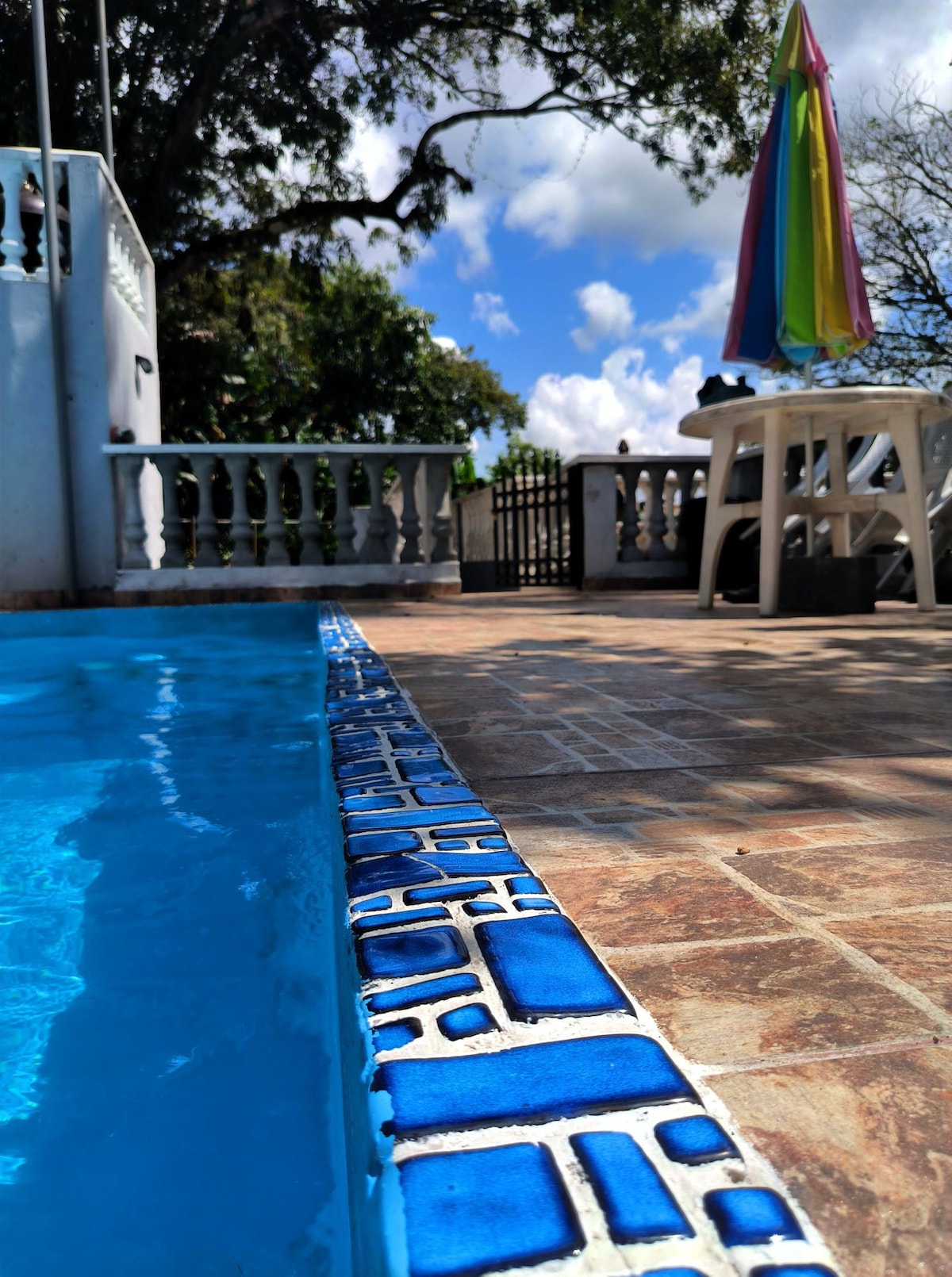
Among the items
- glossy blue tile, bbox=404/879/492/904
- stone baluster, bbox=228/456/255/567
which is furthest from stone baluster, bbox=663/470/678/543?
glossy blue tile, bbox=404/879/492/904

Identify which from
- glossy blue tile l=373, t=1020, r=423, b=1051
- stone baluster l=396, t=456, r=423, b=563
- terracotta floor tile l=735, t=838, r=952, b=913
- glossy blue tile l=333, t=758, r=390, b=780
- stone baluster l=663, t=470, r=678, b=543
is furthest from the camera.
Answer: stone baluster l=663, t=470, r=678, b=543

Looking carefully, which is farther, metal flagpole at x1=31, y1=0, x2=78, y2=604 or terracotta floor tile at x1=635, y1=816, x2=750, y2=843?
metal flagpole at x1=31, y1=0, x2=78, y2=604

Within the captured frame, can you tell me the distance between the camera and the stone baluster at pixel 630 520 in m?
9.71

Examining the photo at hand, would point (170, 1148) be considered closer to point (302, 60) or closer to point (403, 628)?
point (403, 628)

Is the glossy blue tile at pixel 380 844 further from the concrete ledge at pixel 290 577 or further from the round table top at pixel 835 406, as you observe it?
the concrete ledge at pixel 290 577

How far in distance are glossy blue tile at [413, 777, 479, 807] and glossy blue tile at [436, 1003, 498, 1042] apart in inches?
27.2

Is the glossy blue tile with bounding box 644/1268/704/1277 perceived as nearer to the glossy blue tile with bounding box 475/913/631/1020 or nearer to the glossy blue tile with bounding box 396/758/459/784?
the glossy blue tile with bounding box 475/913/631/1020

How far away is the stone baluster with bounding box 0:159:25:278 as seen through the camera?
7.22 m

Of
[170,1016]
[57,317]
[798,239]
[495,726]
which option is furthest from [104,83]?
[170,1016]

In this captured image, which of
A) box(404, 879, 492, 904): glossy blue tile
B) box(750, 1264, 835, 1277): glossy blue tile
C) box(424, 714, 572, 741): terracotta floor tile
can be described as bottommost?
box(424, 714, 572, 741): terracotta floor tile

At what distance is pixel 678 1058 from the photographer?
0.79 metres

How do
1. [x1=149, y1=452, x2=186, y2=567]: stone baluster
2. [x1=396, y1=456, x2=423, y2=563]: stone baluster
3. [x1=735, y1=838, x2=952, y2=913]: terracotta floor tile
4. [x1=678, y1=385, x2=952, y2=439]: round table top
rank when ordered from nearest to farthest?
[x1=735, y1=838, x2=952, y2=913]: terracotta floor tile < [x1=678, y1=385, x2=952, y2=439]: round table top < [x1=149, y1=452, x2=186, y2=567]: stone baluster < [x1=396, y1=456, x2=423, y2=563]: stone baluster

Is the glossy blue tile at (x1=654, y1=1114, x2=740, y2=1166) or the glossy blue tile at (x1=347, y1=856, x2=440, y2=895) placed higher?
the glossy blue tile at (x1=347, y1=856, x2=440, y2=895)

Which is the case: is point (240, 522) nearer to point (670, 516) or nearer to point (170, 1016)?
point (670, 516)
